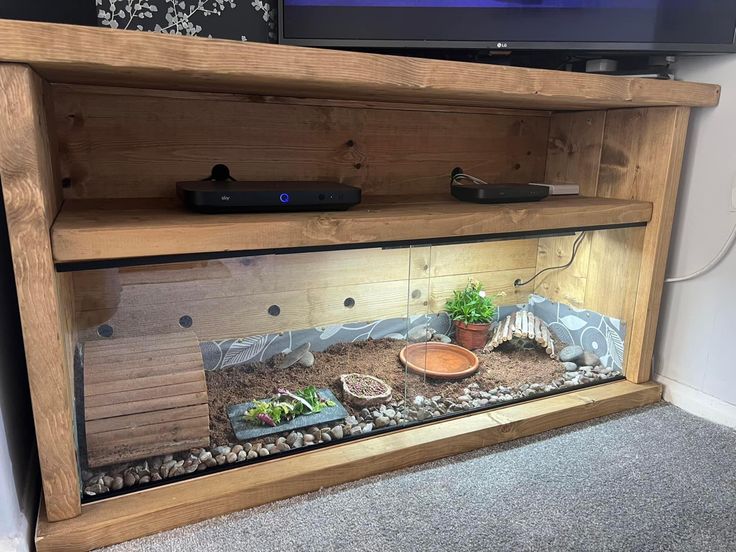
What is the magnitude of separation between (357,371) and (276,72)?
2.20 ft

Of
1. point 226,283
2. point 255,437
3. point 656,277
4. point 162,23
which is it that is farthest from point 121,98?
point 656,277

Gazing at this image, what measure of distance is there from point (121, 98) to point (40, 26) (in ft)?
1.50

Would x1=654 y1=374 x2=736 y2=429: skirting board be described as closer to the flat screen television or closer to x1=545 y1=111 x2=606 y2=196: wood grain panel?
x1=545 y1=111 x2=606 y2=196: wood grain panel

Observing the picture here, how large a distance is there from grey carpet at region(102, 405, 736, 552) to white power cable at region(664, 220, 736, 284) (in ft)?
1.35

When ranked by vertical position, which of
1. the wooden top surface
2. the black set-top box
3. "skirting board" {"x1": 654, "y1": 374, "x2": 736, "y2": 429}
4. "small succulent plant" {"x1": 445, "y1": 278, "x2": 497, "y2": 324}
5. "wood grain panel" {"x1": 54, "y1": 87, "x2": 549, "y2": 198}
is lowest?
"skirting board" {"x1": 654, "y1": 374, "x2": 736, "y2": 429}

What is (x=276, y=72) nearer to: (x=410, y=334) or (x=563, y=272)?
(x=410, y=334)

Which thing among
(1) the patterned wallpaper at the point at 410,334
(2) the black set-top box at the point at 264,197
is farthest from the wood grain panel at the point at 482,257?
(2) the black set-top box at the point at 264,197

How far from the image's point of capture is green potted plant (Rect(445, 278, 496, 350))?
1312 millimetres

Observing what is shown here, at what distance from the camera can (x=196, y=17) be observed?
3.95 feet

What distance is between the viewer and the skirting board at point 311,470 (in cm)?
92

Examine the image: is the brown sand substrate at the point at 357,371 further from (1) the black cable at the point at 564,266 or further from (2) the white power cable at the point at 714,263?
(2) the white power cable at the point at 714,263

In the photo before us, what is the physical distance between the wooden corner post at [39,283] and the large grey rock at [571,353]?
115cm

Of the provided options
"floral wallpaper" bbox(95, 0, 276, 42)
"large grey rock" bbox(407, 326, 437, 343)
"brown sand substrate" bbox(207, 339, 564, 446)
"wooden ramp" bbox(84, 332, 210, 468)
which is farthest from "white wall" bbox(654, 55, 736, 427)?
"wooden ramp" bbox(84, 332, 210, 468)

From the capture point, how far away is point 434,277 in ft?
4.02
